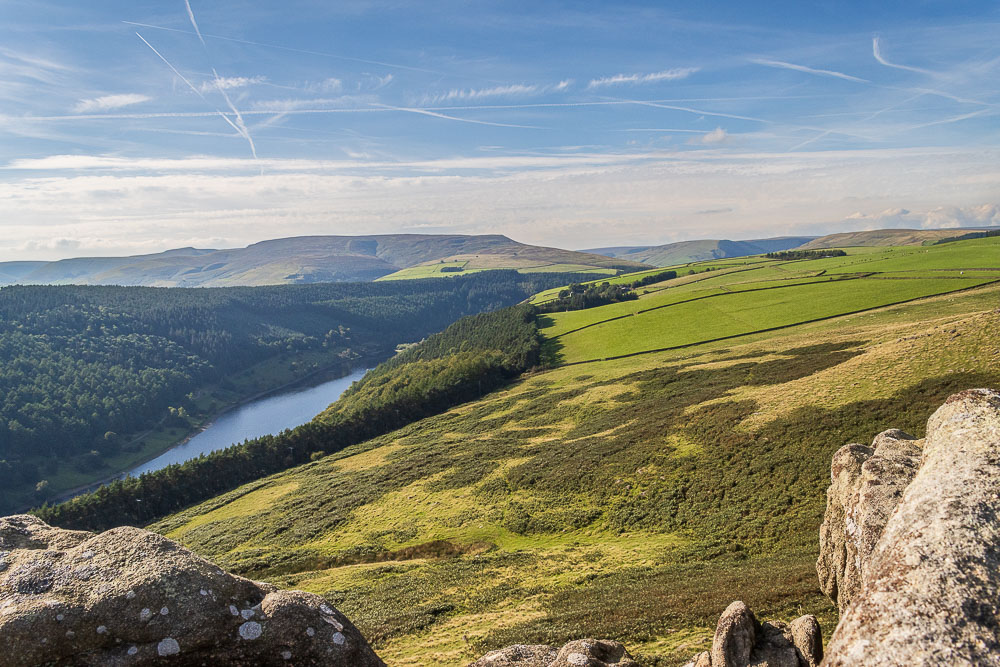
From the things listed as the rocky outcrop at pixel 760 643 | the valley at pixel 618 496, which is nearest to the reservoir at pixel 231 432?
the valley at pixel 618 496

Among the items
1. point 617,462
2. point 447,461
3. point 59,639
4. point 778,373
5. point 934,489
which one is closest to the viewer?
point 934,489

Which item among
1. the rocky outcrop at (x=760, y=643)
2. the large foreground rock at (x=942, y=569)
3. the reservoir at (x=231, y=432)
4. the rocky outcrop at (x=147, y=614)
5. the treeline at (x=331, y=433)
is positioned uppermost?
the large foreground rock at (x=942, y=569)

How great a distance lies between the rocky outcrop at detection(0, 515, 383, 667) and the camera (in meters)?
9.72

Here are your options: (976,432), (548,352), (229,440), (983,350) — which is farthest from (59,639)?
(229,440)

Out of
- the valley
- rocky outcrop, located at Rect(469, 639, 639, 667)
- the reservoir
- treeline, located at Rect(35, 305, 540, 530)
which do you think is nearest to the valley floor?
the valley

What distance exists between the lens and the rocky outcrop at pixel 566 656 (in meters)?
12.8

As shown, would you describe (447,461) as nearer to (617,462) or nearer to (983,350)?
(617,462)

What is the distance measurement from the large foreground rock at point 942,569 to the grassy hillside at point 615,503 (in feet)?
39.8

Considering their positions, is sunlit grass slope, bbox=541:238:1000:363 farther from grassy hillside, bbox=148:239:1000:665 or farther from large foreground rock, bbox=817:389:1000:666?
large foreground rock, bbox=817:389:1000:666

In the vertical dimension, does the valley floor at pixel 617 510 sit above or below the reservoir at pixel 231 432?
above

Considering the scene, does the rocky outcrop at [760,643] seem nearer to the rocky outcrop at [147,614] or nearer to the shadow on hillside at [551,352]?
the rocky outcrop at [147,614]

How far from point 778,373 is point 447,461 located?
44.7 m

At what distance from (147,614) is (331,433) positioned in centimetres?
11420

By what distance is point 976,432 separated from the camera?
8.29 meters
